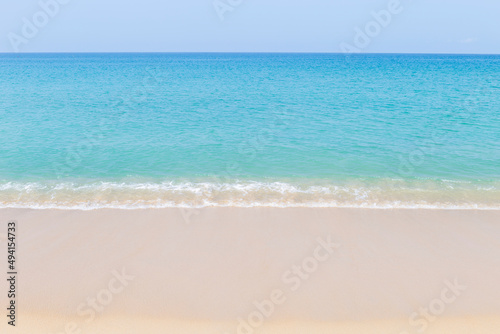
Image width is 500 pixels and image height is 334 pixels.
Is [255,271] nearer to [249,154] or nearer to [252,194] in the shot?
[252,194]

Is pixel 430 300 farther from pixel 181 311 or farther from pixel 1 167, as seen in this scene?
pixel 1 167

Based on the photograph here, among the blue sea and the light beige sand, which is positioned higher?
the blue sea

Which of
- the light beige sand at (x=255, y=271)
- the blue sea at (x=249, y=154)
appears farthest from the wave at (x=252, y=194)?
the light beige sand at (x=255, y=271)

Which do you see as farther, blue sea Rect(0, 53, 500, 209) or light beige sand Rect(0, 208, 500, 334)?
blue sea Rect(0, 53, 500, 209)

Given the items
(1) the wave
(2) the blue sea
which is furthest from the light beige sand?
(2) the blue sea

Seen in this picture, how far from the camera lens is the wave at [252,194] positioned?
10.5 metres

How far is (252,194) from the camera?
11180 millimetres

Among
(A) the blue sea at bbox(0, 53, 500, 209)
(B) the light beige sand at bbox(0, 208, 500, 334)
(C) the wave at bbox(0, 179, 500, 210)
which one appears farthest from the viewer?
(A) the blue sea at bbox(0, 53, 500, 209)

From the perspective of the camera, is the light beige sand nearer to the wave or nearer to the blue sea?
the wave

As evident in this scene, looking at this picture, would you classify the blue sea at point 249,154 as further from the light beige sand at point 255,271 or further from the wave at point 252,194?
the light beige sand at point 255,271

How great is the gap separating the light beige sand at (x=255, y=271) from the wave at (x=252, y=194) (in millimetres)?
556

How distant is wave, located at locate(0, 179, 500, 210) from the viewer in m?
10.5

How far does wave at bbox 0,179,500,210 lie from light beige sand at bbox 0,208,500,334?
0.56 metres

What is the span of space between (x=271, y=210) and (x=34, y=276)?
21.0 feet
